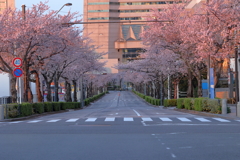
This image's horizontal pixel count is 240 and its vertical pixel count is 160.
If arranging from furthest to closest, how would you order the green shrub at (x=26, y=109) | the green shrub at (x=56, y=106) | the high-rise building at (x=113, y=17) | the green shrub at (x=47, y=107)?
the high-rise building at (x=113, y=17)
the green shrub at (x=56, y=106)
the green shrub at (x=47, y=107)
the green shrub at (x=26, y=109)

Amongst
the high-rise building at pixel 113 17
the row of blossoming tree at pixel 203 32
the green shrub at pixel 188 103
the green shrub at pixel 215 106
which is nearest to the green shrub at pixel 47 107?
the row of blossoming tree at pixel 203 32

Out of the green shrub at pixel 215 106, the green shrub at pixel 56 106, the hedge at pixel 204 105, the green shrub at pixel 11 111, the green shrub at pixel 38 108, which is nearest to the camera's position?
the green shrub at pixel 11 111

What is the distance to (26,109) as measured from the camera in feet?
74.7

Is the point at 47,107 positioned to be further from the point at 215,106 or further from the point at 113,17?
the point at 113,17

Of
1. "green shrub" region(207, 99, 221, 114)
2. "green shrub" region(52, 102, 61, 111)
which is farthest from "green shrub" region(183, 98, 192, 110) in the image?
"green shrub" region(52, 102, 61, 111)

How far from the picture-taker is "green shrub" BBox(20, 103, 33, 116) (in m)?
22.1

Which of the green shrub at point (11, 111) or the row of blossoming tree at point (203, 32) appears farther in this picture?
the row of blossoming tree at point (203, 32)

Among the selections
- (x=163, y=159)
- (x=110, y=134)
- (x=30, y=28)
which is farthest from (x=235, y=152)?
(x=30, y=28)

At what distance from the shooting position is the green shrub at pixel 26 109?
22094 mm

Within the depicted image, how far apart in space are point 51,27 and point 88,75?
1359 inches

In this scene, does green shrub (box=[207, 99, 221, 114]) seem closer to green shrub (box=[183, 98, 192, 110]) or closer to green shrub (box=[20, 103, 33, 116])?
green shrub (box=[183, 98, 192, 110])

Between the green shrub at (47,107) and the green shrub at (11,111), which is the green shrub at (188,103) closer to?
the green shrub at (47,107)

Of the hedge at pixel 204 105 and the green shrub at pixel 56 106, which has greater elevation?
the hedge at pixel 204 105

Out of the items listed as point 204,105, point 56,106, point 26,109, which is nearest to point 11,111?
point 26,109
